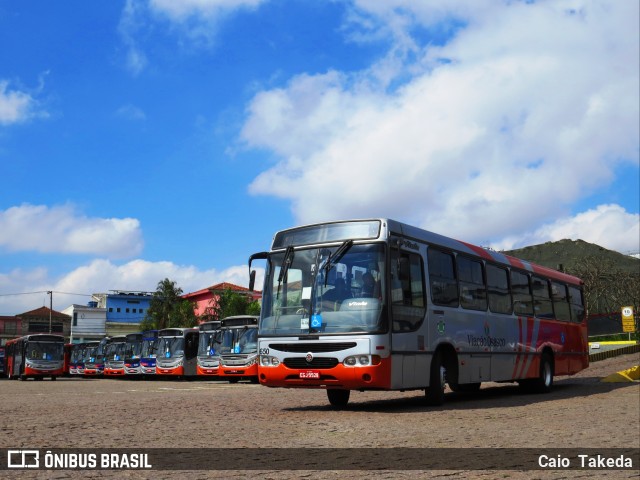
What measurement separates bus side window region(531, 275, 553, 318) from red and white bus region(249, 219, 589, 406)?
3.56 meters

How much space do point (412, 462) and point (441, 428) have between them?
3292mm

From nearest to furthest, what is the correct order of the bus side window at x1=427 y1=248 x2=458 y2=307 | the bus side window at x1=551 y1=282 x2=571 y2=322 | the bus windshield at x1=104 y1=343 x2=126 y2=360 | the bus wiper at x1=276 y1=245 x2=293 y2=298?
the bus wiper at x1=276 y1=245 x2=293 y2=298 → the bus side window at x1=427 y1=248 x2=458 y2=307 → the bus side window at x1=551 y1=282 x2=571 y2=322 → the bus windshield at x1=104 y1=343 x2=126 y2=360

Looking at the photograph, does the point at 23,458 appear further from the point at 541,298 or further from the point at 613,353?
the point at 613,353

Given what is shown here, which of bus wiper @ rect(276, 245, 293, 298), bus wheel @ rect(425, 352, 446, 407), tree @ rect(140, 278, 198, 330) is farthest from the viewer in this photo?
tree @ rect(140, 278, 198, 330)

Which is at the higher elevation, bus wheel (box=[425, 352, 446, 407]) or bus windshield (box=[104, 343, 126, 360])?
bus windshield (box=[104, 343, 126, 360])

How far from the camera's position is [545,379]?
19875mm

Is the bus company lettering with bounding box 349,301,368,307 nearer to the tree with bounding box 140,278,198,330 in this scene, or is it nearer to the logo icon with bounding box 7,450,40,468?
the logo icon with bounding box 7,450,40,468

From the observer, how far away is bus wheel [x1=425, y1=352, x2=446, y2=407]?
1422 cm

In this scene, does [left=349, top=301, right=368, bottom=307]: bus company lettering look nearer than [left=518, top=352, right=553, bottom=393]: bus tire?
Yes

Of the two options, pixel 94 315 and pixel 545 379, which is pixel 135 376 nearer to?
pixel 545 379

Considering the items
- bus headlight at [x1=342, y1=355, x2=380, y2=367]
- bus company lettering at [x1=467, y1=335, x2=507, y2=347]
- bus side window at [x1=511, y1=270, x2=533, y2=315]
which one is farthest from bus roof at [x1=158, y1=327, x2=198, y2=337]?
bus headlight at [x1=342, y1=355, x2=380, y2=367]

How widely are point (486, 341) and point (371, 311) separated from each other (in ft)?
15.3

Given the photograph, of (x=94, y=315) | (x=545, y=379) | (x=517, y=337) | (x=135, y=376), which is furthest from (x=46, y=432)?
(x=94, y=315)

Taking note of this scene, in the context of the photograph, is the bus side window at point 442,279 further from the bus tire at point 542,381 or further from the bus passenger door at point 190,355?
the bus passenger door at point 190,355
